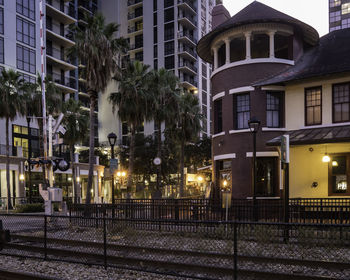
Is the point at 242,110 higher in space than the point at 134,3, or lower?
lower

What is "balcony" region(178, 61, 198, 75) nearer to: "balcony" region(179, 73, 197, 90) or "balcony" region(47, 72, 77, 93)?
"balcony" region(179, 73, 197, 90)

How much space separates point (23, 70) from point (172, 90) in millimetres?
24447

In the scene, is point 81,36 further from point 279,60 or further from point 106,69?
point 279,60

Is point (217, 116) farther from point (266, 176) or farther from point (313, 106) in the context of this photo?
point (313, 106)

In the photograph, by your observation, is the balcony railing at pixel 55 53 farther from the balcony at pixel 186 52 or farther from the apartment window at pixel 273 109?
the apartment window at pixel 273 109

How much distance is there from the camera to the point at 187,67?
71625mm

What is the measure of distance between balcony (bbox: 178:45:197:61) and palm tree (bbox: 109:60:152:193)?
138ft

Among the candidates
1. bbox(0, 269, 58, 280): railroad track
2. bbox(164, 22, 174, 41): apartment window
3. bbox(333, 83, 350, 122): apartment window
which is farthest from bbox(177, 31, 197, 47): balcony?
bbox(0, 269, 58, 280): railroad track

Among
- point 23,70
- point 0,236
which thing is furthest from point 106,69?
point 23,70

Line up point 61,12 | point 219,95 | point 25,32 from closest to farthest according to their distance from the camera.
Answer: point 219,95, point 25,32, point 61,12

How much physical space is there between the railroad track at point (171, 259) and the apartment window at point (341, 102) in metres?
12.2

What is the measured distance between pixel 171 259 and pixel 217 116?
1466cm

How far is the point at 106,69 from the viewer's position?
2527 cm

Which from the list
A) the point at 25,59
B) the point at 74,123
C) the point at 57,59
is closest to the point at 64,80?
the point at 57,59
